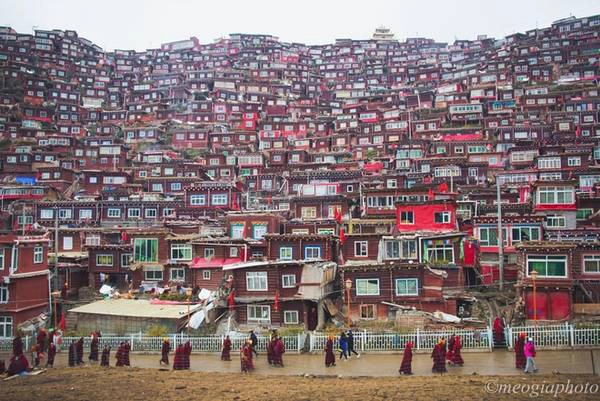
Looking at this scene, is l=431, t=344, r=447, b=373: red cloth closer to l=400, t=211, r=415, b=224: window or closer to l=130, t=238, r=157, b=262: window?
l=400, t=211, r=415, b=224: window

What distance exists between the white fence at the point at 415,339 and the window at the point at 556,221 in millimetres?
21168

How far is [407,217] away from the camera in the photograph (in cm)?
4031

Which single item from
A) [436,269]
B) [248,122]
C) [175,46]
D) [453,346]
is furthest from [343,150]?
[175,46]

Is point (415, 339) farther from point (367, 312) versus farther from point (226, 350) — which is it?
point (226, 350)

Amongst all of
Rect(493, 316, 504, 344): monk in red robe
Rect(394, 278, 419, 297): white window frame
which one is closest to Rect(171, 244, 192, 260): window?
Rect(394, 278, 419, 297): white window frame

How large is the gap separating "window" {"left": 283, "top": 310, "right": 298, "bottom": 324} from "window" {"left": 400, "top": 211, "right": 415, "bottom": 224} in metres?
12.9

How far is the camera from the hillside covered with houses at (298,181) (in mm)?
32375

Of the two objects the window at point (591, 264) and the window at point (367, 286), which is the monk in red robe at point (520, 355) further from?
the window at point (591, 264)

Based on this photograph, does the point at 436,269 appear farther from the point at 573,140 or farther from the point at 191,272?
the point at 573,140

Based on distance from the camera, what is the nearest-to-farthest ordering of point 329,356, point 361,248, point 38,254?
1. point 329,356
2. point 38,254
3. point 361,248

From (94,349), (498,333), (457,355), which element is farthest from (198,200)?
(457,355)

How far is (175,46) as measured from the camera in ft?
502

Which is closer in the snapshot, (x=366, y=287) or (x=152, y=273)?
(x=366, y=287)

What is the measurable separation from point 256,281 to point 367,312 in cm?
724
